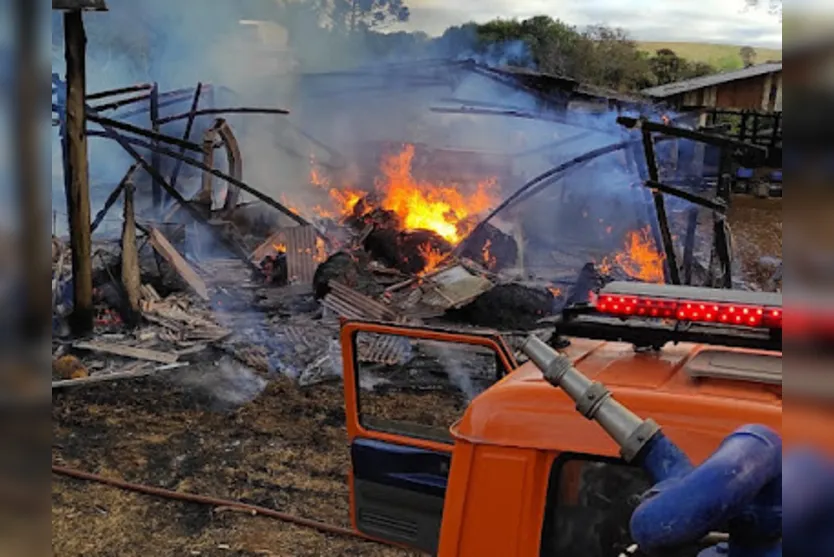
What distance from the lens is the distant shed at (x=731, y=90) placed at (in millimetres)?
19047

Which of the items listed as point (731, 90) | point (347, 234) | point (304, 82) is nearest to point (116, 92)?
point (347, 234)

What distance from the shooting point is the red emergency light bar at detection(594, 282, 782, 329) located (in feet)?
8.91

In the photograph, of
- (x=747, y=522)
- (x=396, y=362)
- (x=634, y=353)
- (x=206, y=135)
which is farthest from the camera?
(x=206, y=135)

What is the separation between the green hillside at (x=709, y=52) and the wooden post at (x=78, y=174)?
1450 cm

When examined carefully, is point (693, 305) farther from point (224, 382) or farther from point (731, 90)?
point (731, 90)

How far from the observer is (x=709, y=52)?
2198 cm

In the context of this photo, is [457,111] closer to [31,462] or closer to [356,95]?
[356,95]

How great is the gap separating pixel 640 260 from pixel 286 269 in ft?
20.3

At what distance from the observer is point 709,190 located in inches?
604

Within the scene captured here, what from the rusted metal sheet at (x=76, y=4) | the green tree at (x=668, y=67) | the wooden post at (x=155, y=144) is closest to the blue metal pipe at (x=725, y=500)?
the rusted metal sheet at (x=76, y=4)

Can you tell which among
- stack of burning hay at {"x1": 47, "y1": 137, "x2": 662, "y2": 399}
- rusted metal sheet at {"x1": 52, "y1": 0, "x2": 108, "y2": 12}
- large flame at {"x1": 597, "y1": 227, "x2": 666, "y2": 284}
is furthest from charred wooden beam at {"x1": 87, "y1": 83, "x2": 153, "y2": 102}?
large flame at {"x1": 597, "y1": 227, "x2": 666, "y2": 284}

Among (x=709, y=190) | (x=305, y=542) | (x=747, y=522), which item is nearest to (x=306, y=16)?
(x=709, y=190)

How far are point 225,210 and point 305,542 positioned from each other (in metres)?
9.50

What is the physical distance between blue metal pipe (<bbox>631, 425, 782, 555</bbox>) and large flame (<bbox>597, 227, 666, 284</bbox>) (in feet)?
39.8
